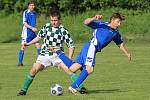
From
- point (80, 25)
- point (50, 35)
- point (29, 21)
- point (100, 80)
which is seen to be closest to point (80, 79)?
point (50, 35)

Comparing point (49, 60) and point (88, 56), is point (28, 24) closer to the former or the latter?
point (49, 60)

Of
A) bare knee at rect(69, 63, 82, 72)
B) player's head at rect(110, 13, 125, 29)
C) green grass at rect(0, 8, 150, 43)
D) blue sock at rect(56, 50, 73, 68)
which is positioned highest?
player's head at rect(110, 13, 125, 29)

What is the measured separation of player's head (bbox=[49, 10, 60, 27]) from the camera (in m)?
12.3

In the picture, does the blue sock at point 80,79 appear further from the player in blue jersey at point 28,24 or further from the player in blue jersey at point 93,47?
the player in blue jersey at point 28,24

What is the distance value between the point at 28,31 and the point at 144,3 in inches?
840

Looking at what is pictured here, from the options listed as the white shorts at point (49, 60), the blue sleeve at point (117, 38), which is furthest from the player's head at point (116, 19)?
the white shorts at point (49, 60)

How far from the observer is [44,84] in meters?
14.8

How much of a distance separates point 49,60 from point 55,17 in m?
0.90

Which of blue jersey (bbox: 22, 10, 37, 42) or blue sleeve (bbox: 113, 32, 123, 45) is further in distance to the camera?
blue jersey (bbox: 22, 10, 37, 42)

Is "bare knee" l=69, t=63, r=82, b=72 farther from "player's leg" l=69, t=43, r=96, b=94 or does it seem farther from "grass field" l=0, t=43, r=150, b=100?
"grass field" l=0, t=43, r=150, b=100

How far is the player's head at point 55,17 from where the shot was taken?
12.3 m

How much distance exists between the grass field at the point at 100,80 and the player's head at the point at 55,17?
1.44m

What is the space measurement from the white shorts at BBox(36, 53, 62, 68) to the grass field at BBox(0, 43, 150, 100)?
62cm

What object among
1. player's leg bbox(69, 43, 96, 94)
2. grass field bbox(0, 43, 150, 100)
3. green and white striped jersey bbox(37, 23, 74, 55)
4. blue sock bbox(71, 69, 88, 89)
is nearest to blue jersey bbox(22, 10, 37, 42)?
grass field bbox(0, 43, 150, 100)
